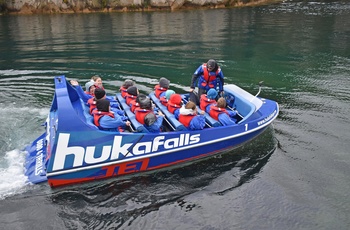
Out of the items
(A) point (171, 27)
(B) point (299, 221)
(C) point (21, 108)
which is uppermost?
(A) point (171, 27)

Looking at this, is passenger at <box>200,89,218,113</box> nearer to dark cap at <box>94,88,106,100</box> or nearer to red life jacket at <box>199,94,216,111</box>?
red life jacket at <box>199,94,216,111</box>

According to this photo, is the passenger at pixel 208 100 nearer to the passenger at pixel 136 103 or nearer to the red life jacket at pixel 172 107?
the red life jacket at pixel 172 107

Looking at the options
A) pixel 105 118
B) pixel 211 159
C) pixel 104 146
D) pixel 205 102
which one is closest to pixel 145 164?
pixel 104 146

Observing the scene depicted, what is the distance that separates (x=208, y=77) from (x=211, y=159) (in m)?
2.53

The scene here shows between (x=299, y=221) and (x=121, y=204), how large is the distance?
3.26 metres

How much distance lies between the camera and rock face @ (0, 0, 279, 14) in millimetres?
34125

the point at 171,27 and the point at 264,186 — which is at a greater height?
the point at 171,27

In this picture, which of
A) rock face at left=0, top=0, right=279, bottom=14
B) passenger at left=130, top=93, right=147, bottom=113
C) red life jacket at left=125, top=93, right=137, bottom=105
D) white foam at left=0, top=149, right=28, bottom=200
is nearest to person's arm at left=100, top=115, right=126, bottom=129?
passenger at left=130, top=93, right=147, bottom=113

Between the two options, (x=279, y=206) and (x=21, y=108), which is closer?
(x=279, y=206)

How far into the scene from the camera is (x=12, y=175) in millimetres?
7328

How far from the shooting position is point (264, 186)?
743 centimetres

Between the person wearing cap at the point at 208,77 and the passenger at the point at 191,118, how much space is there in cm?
174

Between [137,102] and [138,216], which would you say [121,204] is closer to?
[138,216]

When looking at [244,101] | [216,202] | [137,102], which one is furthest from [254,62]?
[216,202]
